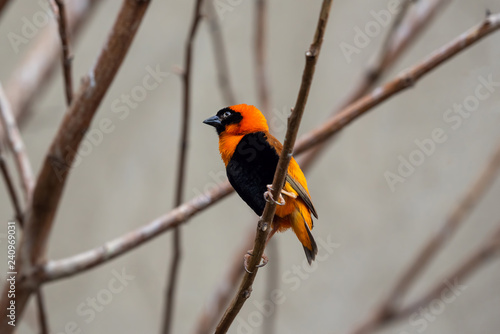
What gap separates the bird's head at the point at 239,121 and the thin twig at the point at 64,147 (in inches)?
14.7

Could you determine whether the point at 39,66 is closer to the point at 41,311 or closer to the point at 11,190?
the point at 11,190

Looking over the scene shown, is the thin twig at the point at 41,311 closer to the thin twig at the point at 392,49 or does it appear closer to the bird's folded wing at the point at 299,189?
the bird's folded wing at the point at 299,189

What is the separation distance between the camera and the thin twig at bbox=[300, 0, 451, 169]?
2.39 metres

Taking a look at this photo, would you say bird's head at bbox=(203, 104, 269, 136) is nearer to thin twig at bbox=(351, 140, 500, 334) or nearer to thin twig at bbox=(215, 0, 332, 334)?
thin twig at bbox=(215, 0, 332, 334)

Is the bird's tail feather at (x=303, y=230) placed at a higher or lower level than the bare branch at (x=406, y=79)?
lower

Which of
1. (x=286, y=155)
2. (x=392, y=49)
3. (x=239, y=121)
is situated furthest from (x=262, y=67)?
(x=286, y=155)

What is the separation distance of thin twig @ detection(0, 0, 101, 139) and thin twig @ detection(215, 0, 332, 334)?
1.70 m

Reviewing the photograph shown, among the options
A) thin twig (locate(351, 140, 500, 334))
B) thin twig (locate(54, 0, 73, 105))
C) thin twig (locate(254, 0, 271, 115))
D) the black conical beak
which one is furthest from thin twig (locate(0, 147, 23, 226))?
thin twig (locate(351, 140, 500, 334))

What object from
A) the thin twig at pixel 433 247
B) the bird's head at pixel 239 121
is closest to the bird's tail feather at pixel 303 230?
the bird's head at pixel 239 121

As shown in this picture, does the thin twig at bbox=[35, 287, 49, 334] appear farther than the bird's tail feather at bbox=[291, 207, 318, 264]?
Yes

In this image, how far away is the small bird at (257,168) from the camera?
1.40m

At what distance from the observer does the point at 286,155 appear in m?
1.02

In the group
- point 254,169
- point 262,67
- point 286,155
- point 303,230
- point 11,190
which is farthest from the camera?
point 262,67

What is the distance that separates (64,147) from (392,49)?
153cm
